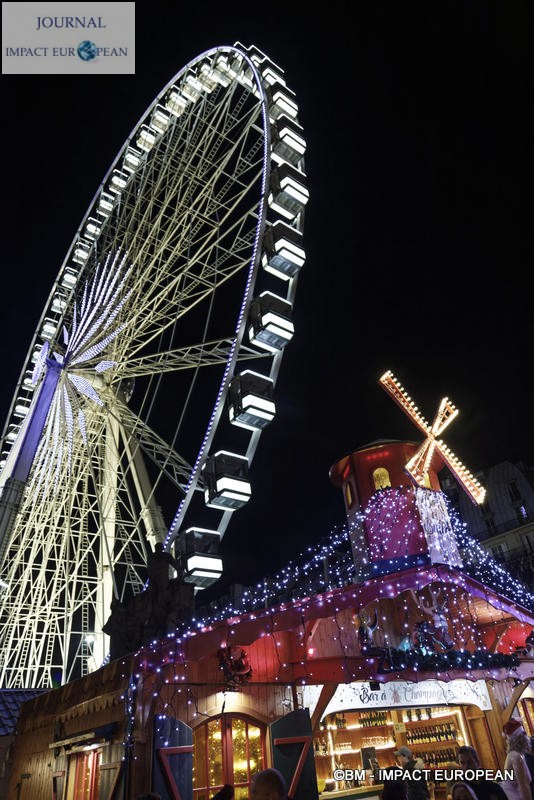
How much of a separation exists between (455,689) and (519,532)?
2063 cm

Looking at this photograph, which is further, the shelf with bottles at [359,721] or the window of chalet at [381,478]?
the window of chalet at [381,478]

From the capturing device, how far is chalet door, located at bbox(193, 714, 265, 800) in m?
9.02

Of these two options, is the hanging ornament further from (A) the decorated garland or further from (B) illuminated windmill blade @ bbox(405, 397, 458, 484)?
(B) illuminated windmill blade @ bbox(405, 397, 458, 484)

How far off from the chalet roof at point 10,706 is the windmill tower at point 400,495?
10.6 meters

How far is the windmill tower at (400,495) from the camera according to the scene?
19.0 meters

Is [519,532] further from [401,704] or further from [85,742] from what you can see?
[85,742]

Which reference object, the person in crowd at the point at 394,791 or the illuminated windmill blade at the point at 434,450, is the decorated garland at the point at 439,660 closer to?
the person in crowd at the point at 394,791

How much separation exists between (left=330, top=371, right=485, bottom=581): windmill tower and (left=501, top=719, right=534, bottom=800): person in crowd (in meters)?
11.8

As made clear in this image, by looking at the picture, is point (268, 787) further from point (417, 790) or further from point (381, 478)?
point (381, 478)

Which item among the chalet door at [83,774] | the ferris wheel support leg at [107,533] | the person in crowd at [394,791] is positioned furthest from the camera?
the ferris wheel support leg at [107,533]

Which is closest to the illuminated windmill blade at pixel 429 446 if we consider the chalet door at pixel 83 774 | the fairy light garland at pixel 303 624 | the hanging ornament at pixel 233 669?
the fairy light garland at pixel 303 624

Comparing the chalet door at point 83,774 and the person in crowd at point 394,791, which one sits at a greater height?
the chalet door at point 83,774

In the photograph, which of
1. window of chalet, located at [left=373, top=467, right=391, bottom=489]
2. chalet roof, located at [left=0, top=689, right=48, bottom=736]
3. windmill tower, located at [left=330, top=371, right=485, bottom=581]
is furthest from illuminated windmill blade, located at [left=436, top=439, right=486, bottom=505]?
chalet roof, located at [left=0, top=689, right=48, bottom=736]

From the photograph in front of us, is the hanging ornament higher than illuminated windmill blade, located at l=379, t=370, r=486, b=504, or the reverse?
illuminated windmill blade, located at l=379, t=370, r=486, b=504
